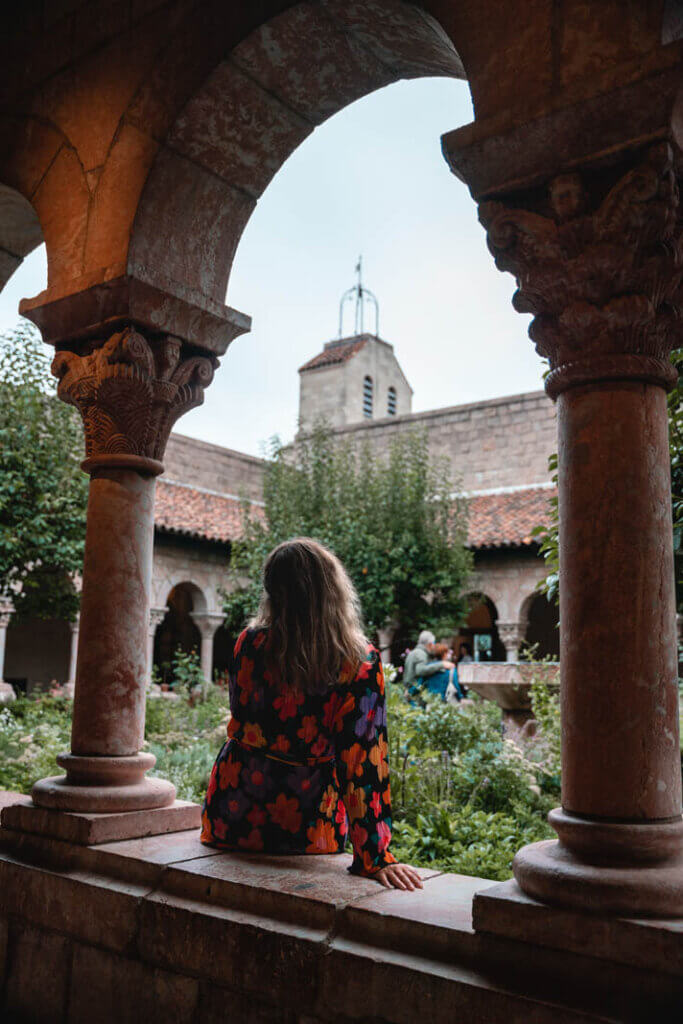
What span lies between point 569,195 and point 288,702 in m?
1.62

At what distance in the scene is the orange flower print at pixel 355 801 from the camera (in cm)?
247

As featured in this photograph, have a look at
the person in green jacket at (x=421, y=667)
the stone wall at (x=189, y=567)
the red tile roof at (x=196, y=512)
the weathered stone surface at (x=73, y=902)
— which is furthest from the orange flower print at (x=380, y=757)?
the stone wall at (x=189, y=567)

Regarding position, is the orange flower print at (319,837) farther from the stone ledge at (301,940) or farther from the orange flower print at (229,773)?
the orange flower print at (229,773)

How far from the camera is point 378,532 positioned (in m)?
14.3

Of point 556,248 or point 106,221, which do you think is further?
point 106,221

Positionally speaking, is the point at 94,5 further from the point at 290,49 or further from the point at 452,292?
the point at 452,292

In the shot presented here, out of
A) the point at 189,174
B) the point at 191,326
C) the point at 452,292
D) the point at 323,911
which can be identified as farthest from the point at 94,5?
the point at 452,292

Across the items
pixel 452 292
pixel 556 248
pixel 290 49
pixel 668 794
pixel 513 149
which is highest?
pixel 452 292

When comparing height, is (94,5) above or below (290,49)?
above

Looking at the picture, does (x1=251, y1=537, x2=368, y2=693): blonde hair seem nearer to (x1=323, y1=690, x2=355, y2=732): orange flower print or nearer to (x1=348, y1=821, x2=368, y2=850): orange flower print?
(x1=323, y1=690, x2=355, y2=732): orange flower print

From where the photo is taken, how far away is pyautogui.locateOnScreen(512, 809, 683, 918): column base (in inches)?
Answer: 72.9

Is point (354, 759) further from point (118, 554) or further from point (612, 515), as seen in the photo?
point (118, 554)

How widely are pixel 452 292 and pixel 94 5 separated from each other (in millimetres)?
30988

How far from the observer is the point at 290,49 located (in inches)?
127
